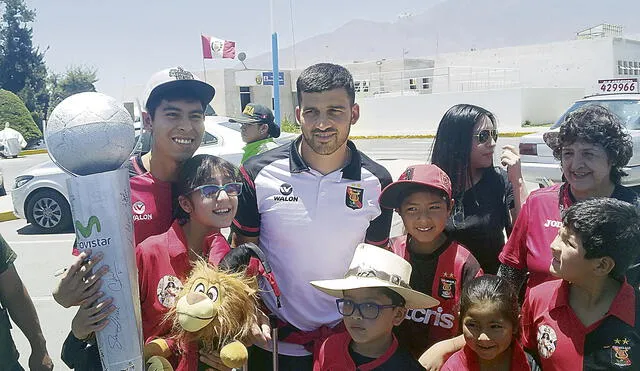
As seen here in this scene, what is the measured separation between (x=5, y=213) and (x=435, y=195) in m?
10.7

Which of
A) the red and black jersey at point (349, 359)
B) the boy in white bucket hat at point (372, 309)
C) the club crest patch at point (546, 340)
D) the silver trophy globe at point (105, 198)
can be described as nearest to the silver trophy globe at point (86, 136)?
the silver trophy globe at point (105, 198)

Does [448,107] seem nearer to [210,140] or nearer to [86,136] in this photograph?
[210,140]

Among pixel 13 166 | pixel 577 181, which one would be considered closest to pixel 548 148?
pixel 577 181

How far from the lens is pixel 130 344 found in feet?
6.03

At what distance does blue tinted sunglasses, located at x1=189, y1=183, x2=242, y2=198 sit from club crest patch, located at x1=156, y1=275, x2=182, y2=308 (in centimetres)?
38

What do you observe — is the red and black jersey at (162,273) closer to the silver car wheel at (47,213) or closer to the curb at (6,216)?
the silver car wheel at (47,213)

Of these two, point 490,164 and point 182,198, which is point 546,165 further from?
point 182,198

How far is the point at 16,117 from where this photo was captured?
29.0 metres

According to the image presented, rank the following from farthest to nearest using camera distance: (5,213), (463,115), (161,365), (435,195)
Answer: (5,213) → (463,115) → (435,195) → (161,365)

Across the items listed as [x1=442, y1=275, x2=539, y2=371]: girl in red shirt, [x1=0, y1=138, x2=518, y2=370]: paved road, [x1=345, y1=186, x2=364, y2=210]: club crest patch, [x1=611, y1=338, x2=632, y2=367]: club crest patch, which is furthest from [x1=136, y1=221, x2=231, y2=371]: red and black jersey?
[x1=0, y1=138, x2=518, y2=370]: paved road

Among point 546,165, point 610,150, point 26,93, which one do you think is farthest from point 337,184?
point 26,93

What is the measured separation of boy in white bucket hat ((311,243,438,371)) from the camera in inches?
85.4

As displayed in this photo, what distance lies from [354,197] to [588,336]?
41.8 inches

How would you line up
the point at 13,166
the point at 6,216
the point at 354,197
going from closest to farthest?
the point at 354,197, the point at 6,216, the point at 13,166
